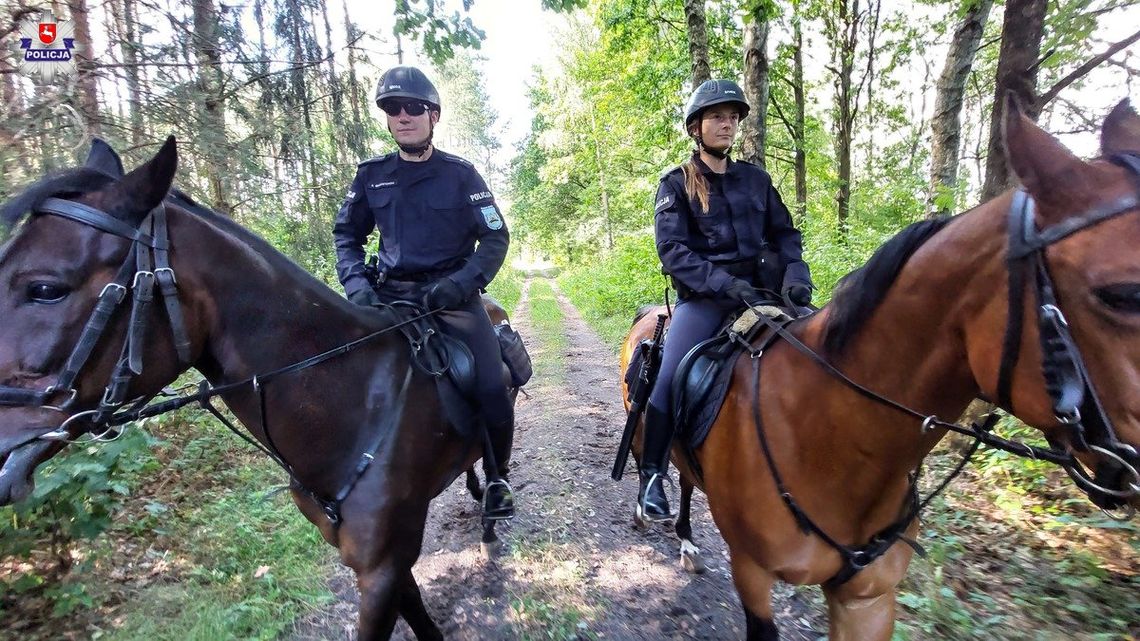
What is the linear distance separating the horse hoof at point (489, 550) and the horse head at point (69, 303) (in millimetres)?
2830

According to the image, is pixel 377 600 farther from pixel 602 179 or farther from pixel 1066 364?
pixel 602 179

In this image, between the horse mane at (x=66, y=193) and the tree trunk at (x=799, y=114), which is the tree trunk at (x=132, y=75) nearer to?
the horse mane at (x=66, y=193)

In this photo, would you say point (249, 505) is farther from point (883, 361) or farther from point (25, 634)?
point (883, 361)

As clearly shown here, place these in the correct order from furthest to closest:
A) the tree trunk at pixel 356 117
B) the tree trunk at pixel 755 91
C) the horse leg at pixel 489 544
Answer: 1. the tree trunk at pixel 356 117
2. the tree trunk at pixel 755 91
3. the horse leg at pixel 489 544

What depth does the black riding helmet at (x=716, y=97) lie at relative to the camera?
2.99 metres

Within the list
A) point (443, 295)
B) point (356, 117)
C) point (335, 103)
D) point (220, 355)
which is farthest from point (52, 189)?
point (356, 117)

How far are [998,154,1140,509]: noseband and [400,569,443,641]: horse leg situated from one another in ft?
8.51

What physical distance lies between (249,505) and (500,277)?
21.5 meters

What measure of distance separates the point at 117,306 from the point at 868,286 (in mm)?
2441

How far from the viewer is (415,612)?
2.79 meters

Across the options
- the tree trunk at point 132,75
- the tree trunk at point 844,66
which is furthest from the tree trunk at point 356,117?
the tree trunk at point 844,66

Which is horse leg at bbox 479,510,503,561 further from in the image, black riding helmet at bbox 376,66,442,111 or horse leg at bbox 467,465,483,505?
black riding helmet at bbox 376,66,442,111

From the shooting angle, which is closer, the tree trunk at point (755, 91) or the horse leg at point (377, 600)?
the horse leg at point (377, 600)

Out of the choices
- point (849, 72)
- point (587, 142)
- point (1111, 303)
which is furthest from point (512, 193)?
point (1111, 303)
